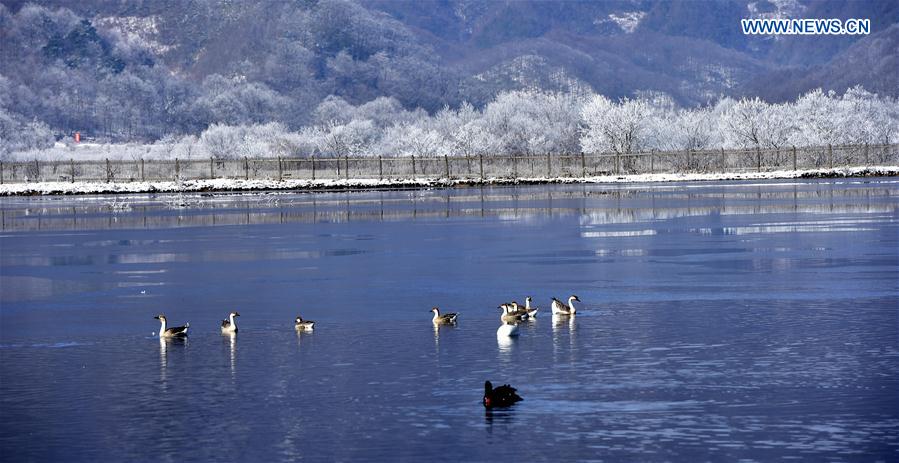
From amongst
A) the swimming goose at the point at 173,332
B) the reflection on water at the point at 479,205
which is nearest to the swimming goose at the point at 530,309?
the swimming goose at the point at 173,332

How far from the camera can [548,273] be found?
29.0 metres

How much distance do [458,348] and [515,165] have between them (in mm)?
78597

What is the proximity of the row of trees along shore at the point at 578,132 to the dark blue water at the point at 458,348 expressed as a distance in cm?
7875

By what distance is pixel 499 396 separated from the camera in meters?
15.2

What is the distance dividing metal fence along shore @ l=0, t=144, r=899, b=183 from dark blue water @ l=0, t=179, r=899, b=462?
57905 millimetres

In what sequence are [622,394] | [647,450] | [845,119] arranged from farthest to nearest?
[845,119]
[622,394]
[647,450]

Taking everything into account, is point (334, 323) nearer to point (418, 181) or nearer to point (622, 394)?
point (622, 394)

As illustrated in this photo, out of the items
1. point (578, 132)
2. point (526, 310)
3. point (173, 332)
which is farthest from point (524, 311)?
point (578, 132)

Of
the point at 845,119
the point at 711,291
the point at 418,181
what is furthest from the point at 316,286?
the point at 845,119

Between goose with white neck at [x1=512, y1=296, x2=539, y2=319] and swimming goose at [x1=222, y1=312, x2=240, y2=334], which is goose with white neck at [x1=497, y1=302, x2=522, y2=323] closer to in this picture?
goose with white neck at [x1=512, y1=296, x2=539, y2=319]

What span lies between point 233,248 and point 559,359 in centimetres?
2075

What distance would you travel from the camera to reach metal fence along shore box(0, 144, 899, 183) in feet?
323

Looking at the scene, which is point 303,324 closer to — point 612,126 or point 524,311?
point 524,311

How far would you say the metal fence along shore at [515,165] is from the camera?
3871 inches
